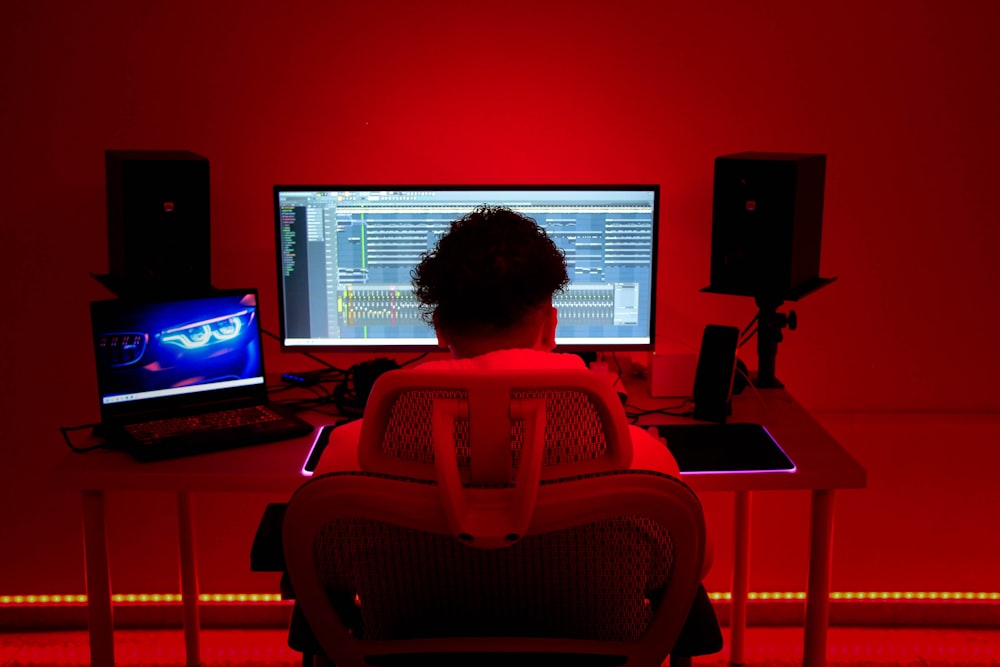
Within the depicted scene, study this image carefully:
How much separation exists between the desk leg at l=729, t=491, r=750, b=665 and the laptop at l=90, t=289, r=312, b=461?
4.08 feet

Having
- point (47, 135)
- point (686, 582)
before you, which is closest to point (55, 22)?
point (47, 135)

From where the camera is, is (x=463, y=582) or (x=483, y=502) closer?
(x=483, y=502)

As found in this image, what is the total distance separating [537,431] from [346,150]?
5.63ft

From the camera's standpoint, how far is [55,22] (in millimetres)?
2609

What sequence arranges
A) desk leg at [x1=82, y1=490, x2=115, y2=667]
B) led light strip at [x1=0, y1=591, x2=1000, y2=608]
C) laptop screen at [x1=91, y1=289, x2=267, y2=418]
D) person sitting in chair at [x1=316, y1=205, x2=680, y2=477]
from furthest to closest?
led light strip at [x1=0, y1=591, x2=1000, y2=608] → laptop screen at [x1=91, y1=289, x2=267, y2=418] → desk leg at [x1=82, y1=490, x2=115, y2=667] → person sitting in chair at [x1=316, y1=205, x2=680, y2=477]

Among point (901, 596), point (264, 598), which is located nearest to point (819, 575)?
point (901, 596)

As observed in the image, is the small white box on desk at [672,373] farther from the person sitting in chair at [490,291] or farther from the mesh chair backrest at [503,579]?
the mesh chair backrest at [503,579]

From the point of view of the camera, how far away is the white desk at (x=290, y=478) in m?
1.92

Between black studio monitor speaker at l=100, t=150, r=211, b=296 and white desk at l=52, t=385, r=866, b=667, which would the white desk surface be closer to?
white desk at l=52, t=385, r=866, b=667

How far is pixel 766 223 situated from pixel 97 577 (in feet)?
5.54

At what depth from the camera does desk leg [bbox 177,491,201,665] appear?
265 cm

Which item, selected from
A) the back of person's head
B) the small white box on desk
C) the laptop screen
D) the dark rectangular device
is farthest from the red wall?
the back of person's head

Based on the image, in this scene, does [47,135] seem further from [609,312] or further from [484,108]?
[609,312]

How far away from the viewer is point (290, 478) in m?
1.92
